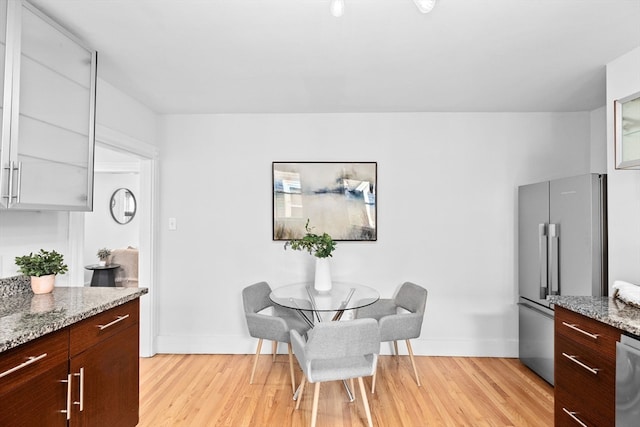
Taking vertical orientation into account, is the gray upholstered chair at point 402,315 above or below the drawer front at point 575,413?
above

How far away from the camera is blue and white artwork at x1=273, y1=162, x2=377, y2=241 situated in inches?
144

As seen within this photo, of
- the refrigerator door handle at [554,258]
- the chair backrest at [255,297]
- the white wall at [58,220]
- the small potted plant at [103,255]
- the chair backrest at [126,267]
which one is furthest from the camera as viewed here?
the chair backrest at [126,267]

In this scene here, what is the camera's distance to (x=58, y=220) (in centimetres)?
240

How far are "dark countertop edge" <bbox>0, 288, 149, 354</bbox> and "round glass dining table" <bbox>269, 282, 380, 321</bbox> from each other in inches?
42.2

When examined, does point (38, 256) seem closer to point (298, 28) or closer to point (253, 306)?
point (253, 306)

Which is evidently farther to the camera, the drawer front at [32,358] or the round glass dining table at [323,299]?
the round glass dining table at [323,299]

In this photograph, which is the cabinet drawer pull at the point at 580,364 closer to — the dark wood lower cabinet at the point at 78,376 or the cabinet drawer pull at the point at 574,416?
the cabinet drawer pull at the point at 574,416

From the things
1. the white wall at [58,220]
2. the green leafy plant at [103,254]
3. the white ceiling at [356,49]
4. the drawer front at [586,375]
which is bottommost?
the drawer front at [586,375]

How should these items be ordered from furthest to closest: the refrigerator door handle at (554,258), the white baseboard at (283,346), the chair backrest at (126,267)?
the chair backrest at (126,267), the white baseboard at (283,346), the refrigerator door handle at (554,258)

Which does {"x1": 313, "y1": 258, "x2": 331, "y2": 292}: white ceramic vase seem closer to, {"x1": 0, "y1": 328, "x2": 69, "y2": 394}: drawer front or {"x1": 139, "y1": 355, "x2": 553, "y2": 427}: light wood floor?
{"x1": 139, "y1": 355, "x2": 553, "y2": 427}: light wood floor

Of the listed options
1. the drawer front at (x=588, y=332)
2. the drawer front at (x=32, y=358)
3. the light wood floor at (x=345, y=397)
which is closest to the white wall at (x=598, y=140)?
the light wood floor at (x=345, y=397)

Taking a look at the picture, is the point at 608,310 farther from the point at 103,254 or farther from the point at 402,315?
the point at 103,254

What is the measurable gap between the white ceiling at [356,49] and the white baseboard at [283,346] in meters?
2.33

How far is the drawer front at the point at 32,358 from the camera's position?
1232 mm
